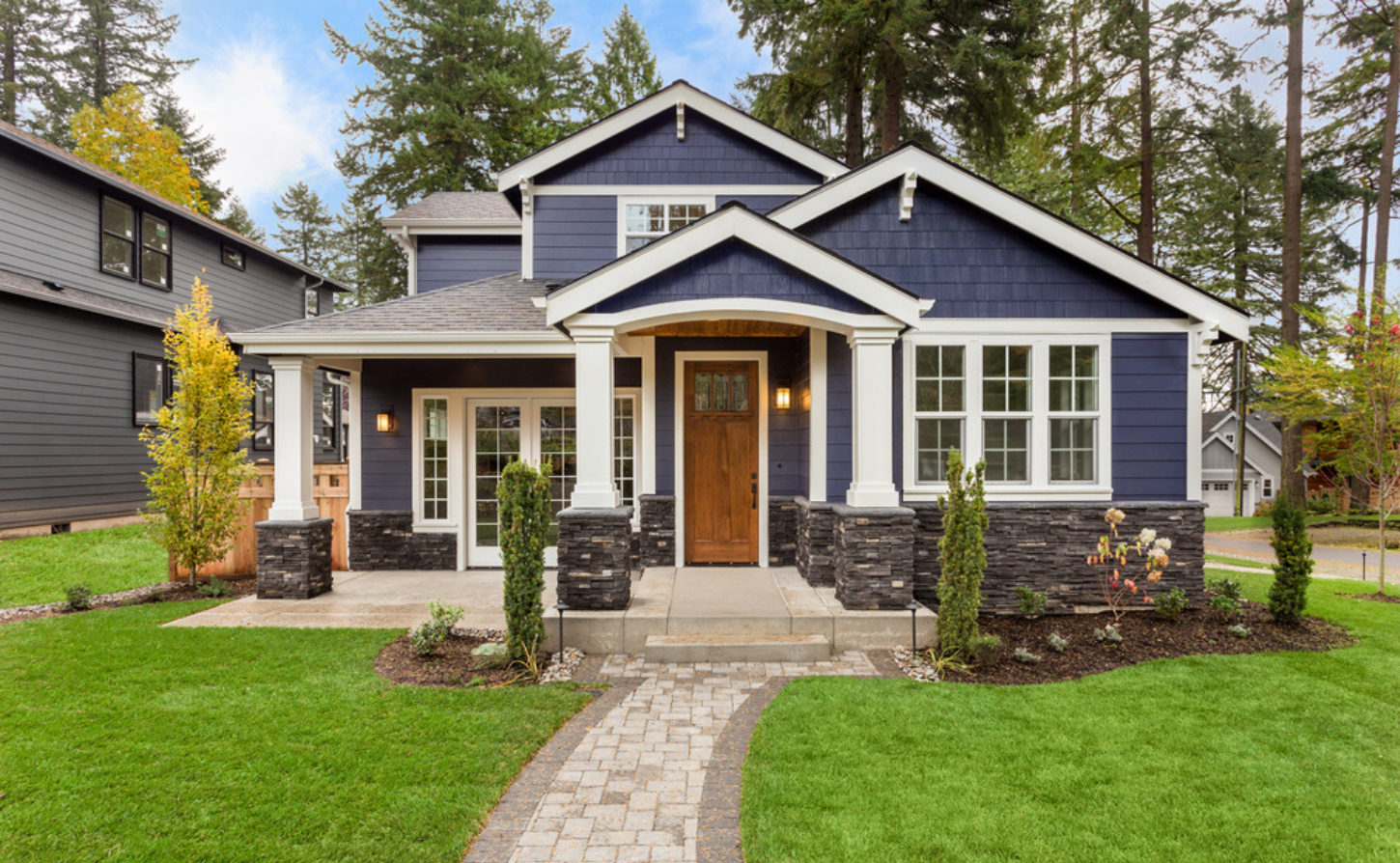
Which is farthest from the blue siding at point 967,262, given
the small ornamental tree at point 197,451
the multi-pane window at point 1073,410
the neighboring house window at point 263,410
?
the neighboring house window at point 263,410

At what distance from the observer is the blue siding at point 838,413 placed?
20.5 ft

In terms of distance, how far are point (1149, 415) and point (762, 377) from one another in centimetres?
413

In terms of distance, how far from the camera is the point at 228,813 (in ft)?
8.95

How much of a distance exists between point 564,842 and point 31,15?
26.4 m

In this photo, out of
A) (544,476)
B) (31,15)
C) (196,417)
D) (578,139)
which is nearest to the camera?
(544,476)

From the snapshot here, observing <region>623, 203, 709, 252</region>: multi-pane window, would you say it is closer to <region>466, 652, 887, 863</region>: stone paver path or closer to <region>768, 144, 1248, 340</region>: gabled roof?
<region>768, 144, 1248, 340</region>: gabled roof

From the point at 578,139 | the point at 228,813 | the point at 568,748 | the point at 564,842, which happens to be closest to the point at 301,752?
the point at 228,813

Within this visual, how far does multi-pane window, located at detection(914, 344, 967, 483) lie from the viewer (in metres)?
6.26

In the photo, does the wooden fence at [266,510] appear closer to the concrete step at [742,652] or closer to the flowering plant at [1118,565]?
the concrete step at [742,652]

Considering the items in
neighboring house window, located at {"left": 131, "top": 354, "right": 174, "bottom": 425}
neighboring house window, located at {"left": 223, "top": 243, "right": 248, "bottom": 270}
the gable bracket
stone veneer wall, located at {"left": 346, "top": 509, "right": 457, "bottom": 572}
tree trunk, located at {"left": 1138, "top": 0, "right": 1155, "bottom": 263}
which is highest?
tree trunk, located at {"left": 1138, "top": 0, "right": 1155, "bottom": 263}

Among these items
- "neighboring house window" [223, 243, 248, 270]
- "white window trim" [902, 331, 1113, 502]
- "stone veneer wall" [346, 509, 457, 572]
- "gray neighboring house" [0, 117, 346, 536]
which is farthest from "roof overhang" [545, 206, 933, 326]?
"neighboring house window" [223, 243, 248, 270]

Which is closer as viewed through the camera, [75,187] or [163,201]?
[75,187]

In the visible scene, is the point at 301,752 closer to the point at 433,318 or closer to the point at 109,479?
the point at 433,318

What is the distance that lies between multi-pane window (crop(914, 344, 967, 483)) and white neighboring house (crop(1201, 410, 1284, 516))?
28.9 m
